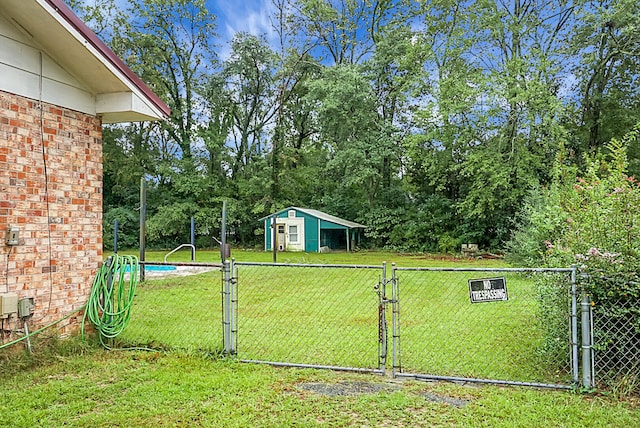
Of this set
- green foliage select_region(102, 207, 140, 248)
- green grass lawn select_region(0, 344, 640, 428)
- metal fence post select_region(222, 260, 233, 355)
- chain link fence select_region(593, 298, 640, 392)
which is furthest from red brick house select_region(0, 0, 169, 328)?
green foliage select_region(102, 207, 140, 248)

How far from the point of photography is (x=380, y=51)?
25.1 meters

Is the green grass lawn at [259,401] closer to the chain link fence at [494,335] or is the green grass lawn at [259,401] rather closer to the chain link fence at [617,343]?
the chain link fence at [617,343]

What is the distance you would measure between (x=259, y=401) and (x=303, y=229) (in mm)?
19388

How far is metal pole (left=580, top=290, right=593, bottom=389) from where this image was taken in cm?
396

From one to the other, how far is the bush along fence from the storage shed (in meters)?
12.6

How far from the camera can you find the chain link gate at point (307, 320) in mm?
4957

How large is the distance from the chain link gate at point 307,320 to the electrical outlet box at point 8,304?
80.7 inches

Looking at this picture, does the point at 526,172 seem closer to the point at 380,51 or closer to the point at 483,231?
the point at 483,231

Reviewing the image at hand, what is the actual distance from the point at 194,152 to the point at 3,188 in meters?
23.3

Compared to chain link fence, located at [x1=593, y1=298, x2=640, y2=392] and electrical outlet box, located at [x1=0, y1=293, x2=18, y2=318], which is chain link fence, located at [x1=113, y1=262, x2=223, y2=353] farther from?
chain link fence, located at [x1=593, y1=298, x2=640, y2=392]

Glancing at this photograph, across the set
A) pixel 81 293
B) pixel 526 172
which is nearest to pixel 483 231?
pixel 526 172

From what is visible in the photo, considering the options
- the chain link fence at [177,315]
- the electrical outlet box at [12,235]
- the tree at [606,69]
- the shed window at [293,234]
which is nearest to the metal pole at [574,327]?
the chain link fence at [177,315]

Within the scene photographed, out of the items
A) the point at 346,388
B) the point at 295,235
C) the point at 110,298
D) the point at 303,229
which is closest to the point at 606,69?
the point at 303,229

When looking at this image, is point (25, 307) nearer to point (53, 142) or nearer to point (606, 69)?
point (53, 142)
